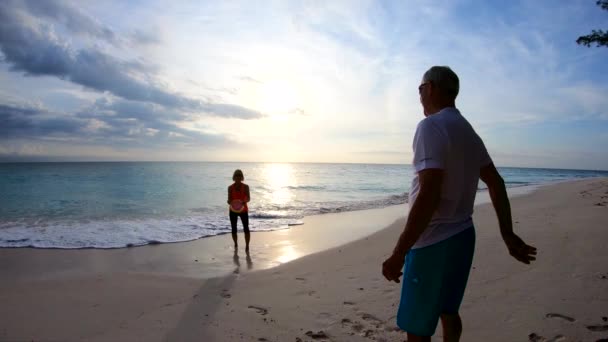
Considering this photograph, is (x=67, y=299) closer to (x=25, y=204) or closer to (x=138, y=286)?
(x=138, y=286)

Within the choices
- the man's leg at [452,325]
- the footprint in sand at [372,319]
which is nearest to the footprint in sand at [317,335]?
the footprint in sand at [372,319]

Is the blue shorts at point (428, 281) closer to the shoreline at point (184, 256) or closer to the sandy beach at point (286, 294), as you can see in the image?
the sandy beach at point (286, 294)

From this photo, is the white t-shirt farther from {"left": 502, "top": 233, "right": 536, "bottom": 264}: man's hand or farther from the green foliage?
the green foliage

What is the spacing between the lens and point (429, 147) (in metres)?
1.77

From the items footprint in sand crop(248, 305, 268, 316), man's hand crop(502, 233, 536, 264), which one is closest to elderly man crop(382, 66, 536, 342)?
man's hand crop(502, 233, 536, 264)

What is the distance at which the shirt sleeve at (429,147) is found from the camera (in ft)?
5.72

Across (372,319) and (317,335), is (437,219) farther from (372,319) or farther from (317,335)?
(372,319)

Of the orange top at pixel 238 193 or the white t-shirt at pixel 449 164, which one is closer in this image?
the white t-shirt at pixel 449 164

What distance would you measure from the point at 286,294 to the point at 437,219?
140 inches

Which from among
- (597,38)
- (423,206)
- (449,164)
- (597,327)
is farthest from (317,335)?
(597,38)

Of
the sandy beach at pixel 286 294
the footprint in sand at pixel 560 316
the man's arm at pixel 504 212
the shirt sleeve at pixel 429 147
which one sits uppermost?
the shirt sleeve at pixel 429 147

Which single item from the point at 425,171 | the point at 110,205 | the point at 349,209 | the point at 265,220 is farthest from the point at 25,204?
the point at 425,171

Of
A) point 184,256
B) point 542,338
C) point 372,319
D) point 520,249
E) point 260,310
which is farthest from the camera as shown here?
point 184,256

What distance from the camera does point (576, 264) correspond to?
482cm
